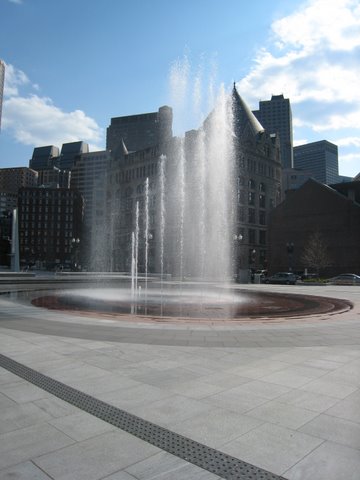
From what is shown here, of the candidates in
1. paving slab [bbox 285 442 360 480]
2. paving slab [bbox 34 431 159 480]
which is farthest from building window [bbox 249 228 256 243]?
paving slab [bbox 34 431 159 480]

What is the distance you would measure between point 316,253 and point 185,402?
57219 mm

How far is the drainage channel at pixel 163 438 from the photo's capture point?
3199mm

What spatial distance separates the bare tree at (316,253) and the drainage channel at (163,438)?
183ft

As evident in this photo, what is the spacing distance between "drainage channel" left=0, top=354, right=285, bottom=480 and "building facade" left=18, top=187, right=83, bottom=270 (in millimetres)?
142291

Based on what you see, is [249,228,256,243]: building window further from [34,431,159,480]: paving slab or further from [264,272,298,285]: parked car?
[34,431,159,480]: paving slab

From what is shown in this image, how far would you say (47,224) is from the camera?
478 feet

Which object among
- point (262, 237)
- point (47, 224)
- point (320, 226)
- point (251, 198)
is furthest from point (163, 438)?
point (47, 224)

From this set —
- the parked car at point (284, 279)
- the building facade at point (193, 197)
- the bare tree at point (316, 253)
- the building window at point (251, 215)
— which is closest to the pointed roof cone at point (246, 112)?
the building facade at point (193, 197)

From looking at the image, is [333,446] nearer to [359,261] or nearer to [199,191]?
[359,261]

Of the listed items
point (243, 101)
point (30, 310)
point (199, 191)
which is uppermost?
point (243, 101)

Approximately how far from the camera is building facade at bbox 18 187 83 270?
143 meters

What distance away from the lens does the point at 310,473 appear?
3.17 meters

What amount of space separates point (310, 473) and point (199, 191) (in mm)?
71850

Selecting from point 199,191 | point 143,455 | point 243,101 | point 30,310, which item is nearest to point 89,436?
point 143,455
